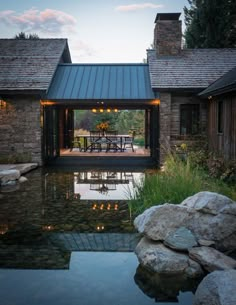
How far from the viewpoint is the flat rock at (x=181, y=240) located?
4488 mm

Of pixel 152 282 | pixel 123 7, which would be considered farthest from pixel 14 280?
pixel 123 7

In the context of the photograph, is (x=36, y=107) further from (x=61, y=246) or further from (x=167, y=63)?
(x=61, y=246)

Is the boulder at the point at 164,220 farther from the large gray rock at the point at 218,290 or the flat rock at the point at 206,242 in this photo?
the large gray rock at the point at 218,290

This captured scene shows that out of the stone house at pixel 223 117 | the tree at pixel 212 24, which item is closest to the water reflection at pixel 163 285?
the stone house at pixel 223 117

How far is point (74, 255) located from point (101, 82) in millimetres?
11371

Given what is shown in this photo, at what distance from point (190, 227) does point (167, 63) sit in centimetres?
1154

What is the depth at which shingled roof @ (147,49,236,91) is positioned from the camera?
13850 millimetres

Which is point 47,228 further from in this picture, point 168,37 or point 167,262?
point 168,37

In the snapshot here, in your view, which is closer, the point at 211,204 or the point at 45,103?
the point at 211,204

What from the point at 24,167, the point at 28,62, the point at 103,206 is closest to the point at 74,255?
the point at 103,206

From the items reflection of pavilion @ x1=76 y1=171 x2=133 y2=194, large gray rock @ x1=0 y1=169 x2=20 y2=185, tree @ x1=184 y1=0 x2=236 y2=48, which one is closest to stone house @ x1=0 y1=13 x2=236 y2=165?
reflection of pavilion @ x1=76 y1=171 x2=133 y2=194

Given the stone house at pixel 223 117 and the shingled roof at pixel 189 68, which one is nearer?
the stone house at pixel 223 117

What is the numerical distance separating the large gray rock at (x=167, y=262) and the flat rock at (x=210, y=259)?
79mm

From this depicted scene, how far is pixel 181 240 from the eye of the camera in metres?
4.55
